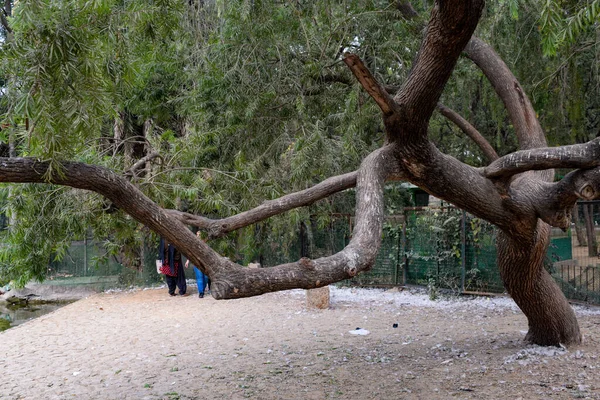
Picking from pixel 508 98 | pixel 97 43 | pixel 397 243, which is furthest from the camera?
pixel 397 243

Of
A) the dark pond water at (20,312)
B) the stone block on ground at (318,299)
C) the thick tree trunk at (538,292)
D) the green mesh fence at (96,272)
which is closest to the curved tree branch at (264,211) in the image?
the thick tree trunk at (538,292)

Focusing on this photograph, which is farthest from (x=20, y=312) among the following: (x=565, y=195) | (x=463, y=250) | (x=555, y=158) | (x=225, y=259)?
(x=555, y=158)

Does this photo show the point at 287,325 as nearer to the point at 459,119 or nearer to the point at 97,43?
the point at 459,119

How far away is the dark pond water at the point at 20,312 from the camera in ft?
45.3

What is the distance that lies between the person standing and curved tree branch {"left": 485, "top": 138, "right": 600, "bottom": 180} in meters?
9.24

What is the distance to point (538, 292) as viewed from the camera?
22.0ft

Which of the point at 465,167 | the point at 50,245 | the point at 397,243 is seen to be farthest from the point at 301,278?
the point at 397,243

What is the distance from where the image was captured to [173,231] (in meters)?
4.60

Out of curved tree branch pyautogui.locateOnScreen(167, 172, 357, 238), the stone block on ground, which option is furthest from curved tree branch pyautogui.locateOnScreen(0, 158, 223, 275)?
the stone block on ground

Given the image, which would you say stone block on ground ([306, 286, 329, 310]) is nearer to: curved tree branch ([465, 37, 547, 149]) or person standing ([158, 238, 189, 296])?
person standing ([158, 238, 189, 296])

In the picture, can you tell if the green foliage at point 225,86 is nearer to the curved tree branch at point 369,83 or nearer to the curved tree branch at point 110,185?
the curved tree branch at point 110,185

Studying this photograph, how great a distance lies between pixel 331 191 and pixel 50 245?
3.43 m

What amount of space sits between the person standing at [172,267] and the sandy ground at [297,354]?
1244 mm

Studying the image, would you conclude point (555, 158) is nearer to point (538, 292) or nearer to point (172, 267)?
point (538, 292)
